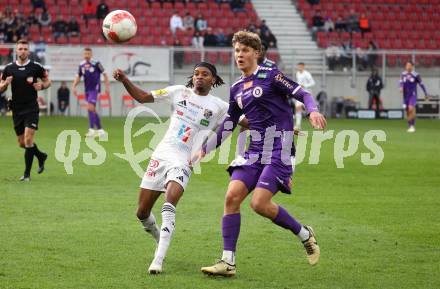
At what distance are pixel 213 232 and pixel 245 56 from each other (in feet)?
9.94

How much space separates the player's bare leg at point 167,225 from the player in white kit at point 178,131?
0.01m

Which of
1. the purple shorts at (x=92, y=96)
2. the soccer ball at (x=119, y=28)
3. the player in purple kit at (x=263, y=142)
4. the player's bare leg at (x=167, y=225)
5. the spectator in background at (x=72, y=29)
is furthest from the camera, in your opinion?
the spectator in background at (x=72, y=29)

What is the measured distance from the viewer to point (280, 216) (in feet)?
29.4

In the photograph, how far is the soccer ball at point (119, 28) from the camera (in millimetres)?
9820

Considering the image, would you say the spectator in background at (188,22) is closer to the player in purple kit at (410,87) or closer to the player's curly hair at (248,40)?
the player in purple kit at (410,87)

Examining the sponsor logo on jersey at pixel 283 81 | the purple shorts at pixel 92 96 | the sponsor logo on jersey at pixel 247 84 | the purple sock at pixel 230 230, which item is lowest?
the purple shorts at pixel 92 96

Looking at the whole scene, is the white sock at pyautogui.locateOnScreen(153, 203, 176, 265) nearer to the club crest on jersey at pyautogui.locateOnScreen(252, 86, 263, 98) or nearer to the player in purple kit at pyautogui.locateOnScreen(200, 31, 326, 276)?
the player in purple kit at pyautogui.locateOnScreen(200, 31, 326, 276)

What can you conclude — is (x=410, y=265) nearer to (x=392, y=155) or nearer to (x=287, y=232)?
(x=287, y=232)

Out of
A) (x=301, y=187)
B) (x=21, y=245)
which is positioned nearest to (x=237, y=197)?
(x=21, y=245)

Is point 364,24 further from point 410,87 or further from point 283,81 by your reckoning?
point 283,81

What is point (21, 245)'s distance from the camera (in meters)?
10.1

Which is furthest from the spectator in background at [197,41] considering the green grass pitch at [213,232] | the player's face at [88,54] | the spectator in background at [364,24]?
the green grass pitch at [213,232]

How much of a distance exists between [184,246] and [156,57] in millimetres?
30379

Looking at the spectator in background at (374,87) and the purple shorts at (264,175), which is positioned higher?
the purple shorts at (264,175)
